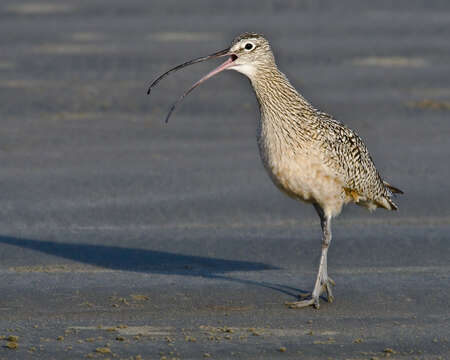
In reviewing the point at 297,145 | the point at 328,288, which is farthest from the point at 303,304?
the point at 297,145

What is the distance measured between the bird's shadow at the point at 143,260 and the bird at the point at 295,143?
1.86 feet

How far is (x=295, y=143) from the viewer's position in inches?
254

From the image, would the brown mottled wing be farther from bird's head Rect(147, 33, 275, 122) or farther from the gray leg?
bird's head Rect(147, 33, 275, 122)

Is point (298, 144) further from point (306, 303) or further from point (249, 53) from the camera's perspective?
point (306, 303)

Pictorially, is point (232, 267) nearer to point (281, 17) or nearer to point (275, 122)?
point (275, 122)

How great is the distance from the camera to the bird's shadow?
6.98m

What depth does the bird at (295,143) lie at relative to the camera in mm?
6430

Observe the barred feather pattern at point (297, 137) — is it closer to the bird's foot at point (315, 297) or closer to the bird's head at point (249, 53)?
the bird's head at point (249, 53)

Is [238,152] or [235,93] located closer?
[238,152]

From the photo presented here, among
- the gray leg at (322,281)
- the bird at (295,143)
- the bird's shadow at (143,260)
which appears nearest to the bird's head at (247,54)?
the bird at (295,143)

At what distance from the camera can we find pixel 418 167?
9031 mm

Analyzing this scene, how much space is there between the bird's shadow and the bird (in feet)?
1.86

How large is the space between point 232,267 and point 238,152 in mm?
2594

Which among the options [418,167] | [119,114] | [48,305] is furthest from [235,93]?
[48,305]
